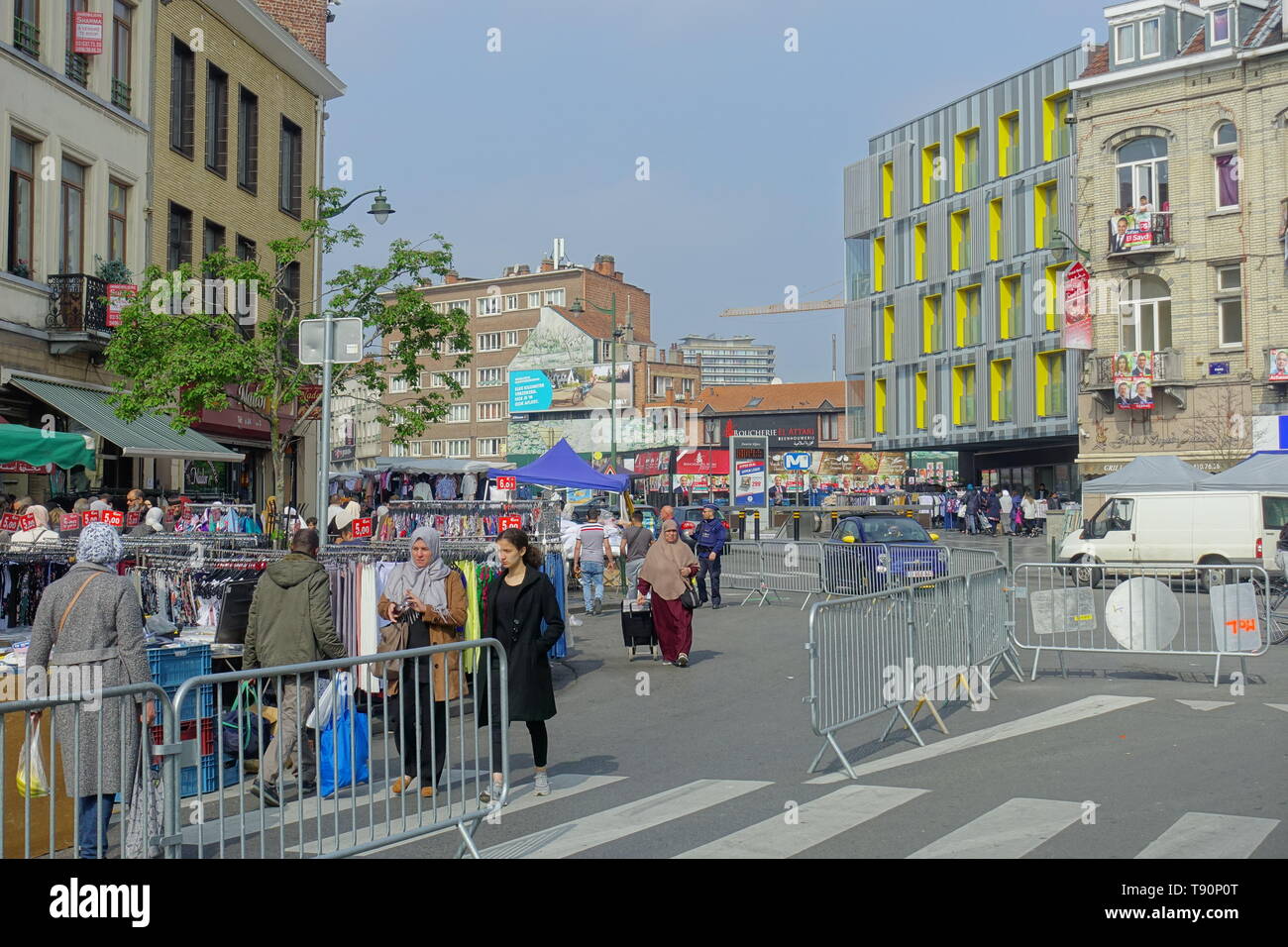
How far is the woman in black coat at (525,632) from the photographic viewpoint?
322 inches

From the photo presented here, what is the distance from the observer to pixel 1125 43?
37.9 m

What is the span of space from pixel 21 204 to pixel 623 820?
2000 cm

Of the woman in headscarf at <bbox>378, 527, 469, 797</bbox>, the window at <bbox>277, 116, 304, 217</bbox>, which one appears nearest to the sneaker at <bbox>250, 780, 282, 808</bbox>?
the woman in headscarf at <bbox>378, 527, 469, 797</bbox>

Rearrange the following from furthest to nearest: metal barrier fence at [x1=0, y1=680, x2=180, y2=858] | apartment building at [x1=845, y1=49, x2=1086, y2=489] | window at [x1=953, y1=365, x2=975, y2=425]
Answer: window at [x1=953, y1=365, x2=975, y2=425] → apartment building at [x1=845, y1=49, x2=1086, y2=489] → metal barrier fence at [x1=0, y1=680, x2=180, y2=858]

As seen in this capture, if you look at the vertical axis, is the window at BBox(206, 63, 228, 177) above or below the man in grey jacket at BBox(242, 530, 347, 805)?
above

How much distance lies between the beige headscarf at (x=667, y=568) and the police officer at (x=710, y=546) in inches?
226

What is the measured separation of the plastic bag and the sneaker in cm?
89

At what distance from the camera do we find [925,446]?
49.4m

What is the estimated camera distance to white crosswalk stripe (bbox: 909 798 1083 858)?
21.1 feet

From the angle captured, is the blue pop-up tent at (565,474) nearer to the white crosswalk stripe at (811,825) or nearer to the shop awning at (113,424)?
the shop awning at (113,424)

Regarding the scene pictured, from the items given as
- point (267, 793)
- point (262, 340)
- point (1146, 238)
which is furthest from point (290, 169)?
point (267, 793)

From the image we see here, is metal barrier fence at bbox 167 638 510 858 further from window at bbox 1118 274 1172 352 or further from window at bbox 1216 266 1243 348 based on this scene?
window at bbox 1118 274 1172 352

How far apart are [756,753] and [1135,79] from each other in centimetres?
3409
